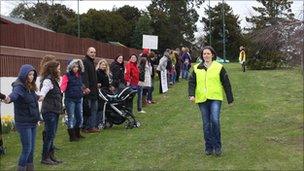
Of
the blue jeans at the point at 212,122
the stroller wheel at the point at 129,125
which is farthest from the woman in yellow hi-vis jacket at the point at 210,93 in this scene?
the stroller wheel at the point at 129,125

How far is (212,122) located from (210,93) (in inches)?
20.9

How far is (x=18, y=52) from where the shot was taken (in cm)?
1830

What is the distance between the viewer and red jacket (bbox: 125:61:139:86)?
17.5 metres

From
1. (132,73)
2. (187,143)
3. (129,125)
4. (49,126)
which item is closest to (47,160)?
(49,126)

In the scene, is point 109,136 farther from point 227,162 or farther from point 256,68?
point 256,68

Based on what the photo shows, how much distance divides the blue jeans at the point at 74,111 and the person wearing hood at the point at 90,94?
83 centimetres

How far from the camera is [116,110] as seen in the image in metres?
14.7

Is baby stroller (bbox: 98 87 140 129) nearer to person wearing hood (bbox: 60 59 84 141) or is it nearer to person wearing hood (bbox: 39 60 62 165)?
person wearing hood (bbox: 60 59 84 141)

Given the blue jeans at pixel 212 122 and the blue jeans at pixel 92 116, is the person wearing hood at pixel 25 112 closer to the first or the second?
the blue jeans at pixel 212 122

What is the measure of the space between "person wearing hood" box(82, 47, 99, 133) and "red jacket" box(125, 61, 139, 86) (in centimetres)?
336

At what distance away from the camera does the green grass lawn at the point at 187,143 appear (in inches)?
401

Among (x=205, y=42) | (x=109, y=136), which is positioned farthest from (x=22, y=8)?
(x=109, y=136)

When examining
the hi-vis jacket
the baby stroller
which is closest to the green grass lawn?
the baby stroller

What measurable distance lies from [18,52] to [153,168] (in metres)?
9.71
